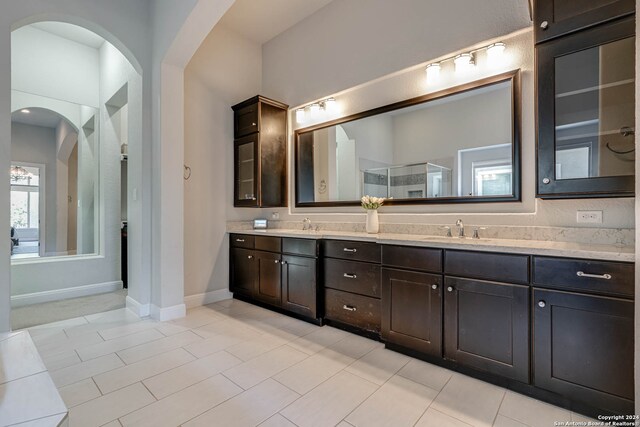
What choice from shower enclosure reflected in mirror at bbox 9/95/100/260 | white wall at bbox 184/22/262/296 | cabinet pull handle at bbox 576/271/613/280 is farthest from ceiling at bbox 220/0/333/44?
cabinet pull handle at bbox 576/271/613/280

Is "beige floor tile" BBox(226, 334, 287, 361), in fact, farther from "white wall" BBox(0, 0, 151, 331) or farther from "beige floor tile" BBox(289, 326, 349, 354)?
"white wall" BBox(0, 0, 151, 331)

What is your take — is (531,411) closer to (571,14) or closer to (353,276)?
(353,276)

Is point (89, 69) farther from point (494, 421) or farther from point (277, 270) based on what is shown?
point (494, 421)

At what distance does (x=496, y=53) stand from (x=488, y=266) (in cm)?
165

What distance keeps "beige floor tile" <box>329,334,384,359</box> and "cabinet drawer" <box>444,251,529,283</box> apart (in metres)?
0.91

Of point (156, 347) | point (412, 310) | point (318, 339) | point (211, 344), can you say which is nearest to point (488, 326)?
point (412, 310)

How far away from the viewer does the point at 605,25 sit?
164 centimetres

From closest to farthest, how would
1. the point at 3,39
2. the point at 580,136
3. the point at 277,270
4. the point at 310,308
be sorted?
the point at 580,136, the point at 3,39, the point at 310,308, the point at 277,270

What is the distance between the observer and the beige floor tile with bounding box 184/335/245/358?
7.59 feet

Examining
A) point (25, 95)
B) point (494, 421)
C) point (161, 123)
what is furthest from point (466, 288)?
point (25, 95)

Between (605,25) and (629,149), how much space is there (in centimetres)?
70

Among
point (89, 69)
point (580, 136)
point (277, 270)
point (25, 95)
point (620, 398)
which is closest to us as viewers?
point (620, 398)

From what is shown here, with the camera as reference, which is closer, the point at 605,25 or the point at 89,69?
the point at 605,25

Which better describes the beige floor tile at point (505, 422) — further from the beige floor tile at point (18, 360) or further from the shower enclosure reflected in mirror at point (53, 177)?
the shower enclosure reflected in mirror at point (53, 177)
